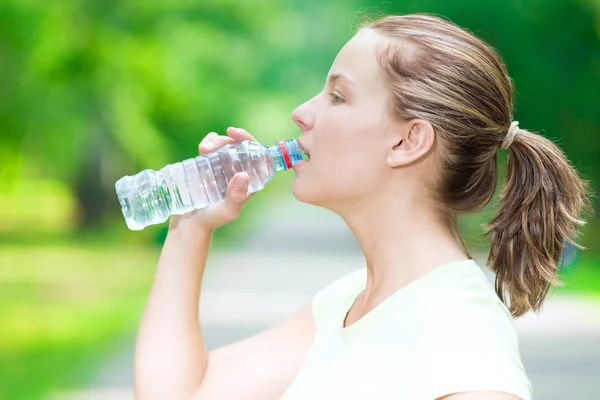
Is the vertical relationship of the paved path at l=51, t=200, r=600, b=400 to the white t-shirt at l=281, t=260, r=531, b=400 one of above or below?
below

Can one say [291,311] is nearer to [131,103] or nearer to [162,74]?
[131,103]

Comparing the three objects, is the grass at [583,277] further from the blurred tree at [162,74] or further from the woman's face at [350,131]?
the woman's face at [350,131]

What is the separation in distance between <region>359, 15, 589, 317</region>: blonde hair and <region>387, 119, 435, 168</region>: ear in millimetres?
16

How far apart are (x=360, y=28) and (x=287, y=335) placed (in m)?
0.64

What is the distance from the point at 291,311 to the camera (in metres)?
8.46

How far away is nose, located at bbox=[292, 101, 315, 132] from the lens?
6.28 ft

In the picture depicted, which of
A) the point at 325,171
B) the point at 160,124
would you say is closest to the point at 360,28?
the point at 325,171

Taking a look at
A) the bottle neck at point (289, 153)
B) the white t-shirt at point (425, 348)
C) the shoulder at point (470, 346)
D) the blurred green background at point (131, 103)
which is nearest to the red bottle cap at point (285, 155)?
the bottle neck at point (289, 153)

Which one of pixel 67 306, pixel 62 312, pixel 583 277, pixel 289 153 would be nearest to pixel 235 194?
pixel 289 153

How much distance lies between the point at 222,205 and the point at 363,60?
0.43 m

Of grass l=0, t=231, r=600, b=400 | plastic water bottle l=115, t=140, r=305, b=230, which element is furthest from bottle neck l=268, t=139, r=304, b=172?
grass l=0, t=231, r=600, b=400

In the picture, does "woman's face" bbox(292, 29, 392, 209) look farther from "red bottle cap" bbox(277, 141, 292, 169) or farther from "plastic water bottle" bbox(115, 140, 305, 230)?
"plastic water bottle" bbox(115, 140, 305, 230)

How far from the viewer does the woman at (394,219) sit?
1.72 m

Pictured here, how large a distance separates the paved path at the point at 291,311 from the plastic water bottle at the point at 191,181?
3.38 meters
